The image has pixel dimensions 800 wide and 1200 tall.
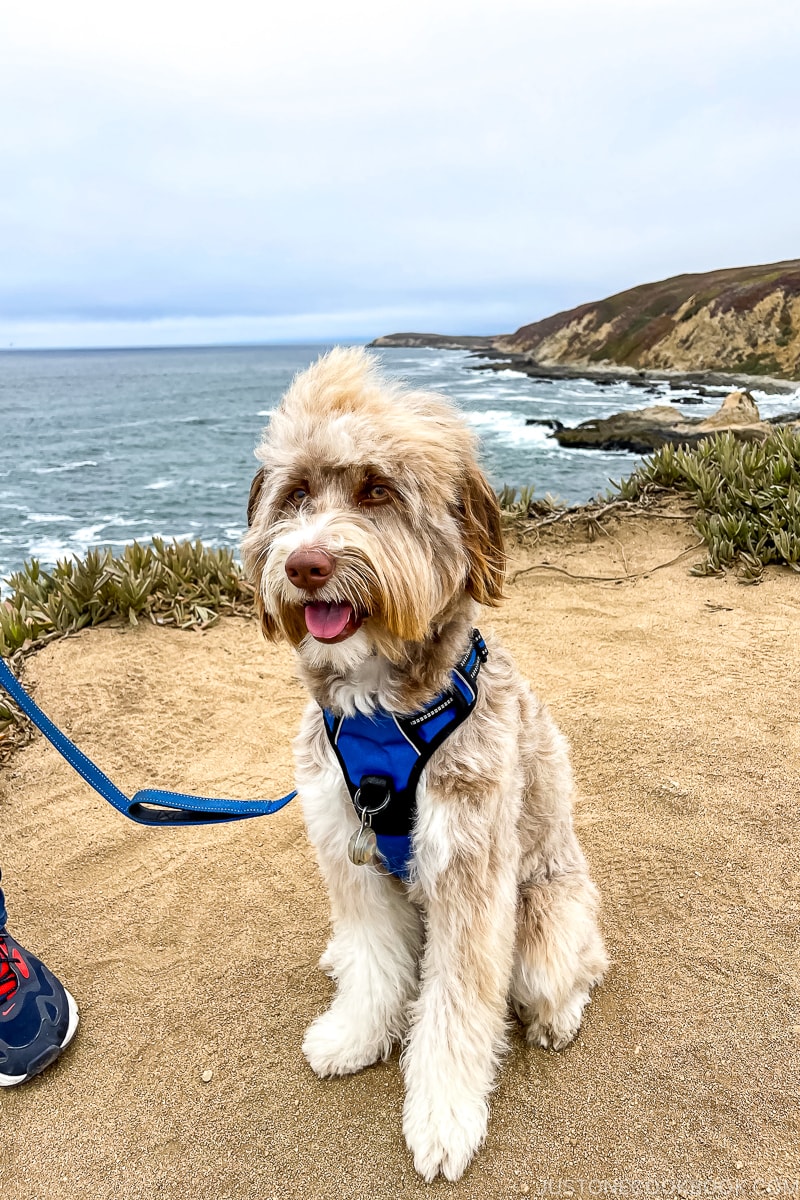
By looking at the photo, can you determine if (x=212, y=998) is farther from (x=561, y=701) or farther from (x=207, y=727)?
(x=561, y=701)

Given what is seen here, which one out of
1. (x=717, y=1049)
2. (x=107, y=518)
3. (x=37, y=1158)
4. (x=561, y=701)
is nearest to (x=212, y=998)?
(x=37, y=1158)

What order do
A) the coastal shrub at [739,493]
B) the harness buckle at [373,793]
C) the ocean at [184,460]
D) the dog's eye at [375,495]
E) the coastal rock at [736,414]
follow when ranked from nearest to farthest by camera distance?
1. the dog's eye at [375,495]
2. the harness buckle at [373,793]
3. the coastal shrub at [739,493]
4. the ocean at [184,460]
5. the coastal rock at [736,414]

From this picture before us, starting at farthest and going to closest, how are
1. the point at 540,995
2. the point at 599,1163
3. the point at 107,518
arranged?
the point at 107,518 < the point at 540,995 < the point at 599,1163

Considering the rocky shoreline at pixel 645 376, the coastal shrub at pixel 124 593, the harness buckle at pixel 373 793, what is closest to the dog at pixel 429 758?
the harness buckle at pixel 373 793

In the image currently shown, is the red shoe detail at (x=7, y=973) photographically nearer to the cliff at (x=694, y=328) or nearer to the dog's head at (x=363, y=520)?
the dog's head at (x=363, y=520)

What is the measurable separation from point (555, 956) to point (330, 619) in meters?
1.65

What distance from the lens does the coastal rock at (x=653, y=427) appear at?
2028cm

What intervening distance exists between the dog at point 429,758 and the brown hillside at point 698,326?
4010cm

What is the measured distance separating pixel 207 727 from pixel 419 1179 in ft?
11.8

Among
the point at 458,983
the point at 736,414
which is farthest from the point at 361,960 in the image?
the point at 736,414

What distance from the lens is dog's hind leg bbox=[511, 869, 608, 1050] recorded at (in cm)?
278

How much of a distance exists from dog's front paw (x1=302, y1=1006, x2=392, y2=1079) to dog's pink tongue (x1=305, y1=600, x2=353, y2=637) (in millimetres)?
1788

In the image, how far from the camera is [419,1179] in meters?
2.56

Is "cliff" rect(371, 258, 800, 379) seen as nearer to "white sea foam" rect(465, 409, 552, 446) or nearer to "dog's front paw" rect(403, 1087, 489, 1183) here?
"white sea foam" rect(465, 409, 552, 446)
